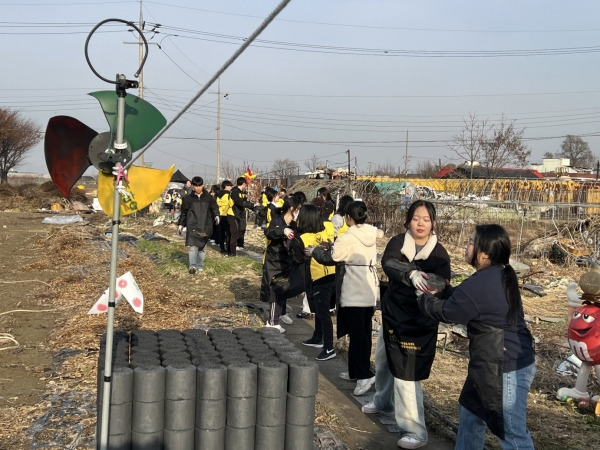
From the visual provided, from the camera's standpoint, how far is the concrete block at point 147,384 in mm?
3606

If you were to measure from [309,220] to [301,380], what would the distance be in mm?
3679

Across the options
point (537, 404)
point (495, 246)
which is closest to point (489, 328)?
point (495, 246)

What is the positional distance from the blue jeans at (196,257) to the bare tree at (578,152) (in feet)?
235

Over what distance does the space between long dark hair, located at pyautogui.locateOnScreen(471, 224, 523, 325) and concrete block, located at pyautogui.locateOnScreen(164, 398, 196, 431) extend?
1987 millimetres

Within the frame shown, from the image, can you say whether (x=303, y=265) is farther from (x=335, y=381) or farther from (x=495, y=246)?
(x=495, y=246)

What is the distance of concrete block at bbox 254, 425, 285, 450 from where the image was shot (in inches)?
150

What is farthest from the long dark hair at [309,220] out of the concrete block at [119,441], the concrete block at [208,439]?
the concrete block at [119,441]

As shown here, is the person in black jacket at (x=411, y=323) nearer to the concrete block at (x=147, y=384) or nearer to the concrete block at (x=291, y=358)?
the concrete block at (x=291, y=358)

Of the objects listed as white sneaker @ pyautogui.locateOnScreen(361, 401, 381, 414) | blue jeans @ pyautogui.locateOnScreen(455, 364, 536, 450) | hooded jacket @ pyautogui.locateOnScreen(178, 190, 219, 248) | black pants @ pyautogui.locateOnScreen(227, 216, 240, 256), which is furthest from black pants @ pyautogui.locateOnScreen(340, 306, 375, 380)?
black pants @ pyautogui.locateOnScreen(227, 216, 240, 256)

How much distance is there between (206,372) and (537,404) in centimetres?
370

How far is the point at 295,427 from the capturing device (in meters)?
3.88

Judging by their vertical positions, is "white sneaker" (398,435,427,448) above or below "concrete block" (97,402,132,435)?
below

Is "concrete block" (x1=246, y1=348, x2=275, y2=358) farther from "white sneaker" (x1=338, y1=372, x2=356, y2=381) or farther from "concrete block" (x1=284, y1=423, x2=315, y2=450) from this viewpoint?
"white sneaker" (x1=338, y1=372, x2=356, y2=381)

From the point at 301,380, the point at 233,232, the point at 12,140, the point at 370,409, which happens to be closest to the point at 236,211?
the point at 233,232
